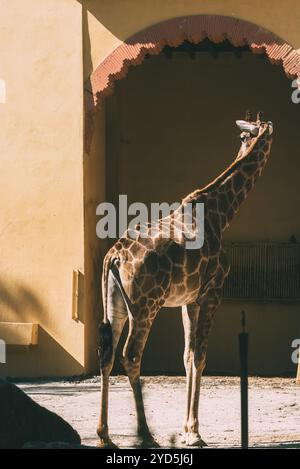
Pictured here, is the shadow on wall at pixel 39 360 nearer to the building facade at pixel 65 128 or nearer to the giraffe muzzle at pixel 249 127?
the building facade at pixel 65 128

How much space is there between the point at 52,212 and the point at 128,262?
453 cm

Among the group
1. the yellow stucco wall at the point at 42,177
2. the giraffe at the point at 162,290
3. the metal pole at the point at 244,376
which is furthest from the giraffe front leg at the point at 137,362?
the yellow stucco wall at the point at 42,177

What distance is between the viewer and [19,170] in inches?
671

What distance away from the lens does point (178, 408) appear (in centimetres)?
1472

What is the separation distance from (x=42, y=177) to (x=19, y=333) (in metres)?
1.82

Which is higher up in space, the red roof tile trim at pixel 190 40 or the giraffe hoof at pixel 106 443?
the red roof tile trim at pixel 190 40

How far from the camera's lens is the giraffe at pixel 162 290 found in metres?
12.3

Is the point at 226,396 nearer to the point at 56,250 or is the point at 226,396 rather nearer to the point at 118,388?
the point at 118,388

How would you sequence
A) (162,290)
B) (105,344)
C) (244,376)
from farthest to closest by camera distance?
(162,290) < (105,344) < (244,376)

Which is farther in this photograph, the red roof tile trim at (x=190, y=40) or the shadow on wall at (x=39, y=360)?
the shadow on wall at (x=39, y=360)

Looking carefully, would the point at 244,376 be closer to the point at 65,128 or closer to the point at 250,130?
the point at 250,130

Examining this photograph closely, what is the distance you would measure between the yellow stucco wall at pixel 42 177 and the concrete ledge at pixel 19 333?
5.0 inches

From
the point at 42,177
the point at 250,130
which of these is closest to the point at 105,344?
the point at 250,130

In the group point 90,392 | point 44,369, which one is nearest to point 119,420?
point 90,392
